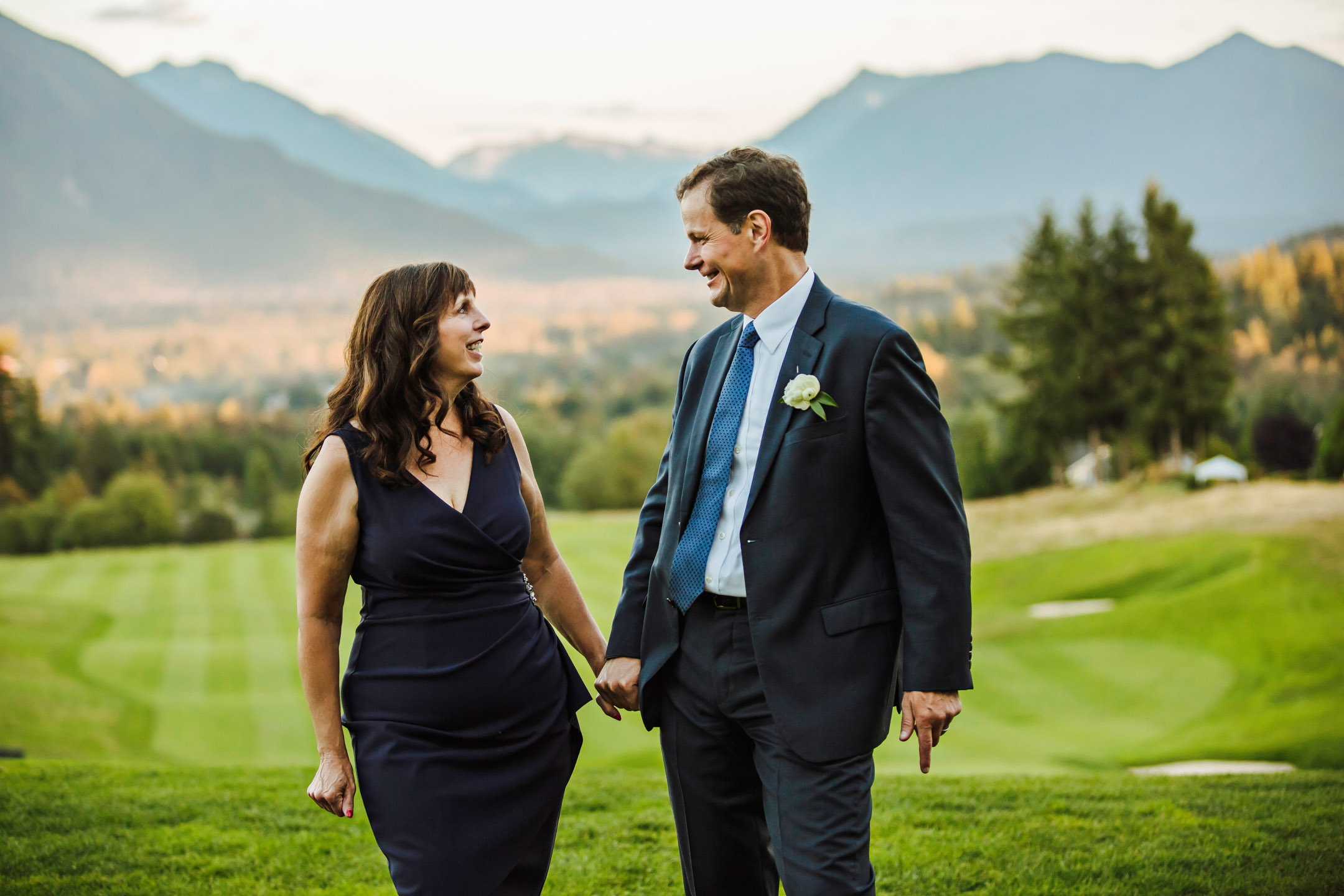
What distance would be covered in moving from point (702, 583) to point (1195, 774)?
5128 millimetres

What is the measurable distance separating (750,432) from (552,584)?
82 cm

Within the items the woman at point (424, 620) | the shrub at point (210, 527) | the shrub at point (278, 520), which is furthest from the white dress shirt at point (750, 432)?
the shrub at point (210, 527)

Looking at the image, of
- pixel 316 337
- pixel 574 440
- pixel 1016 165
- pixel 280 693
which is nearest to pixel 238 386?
pixel 316 337

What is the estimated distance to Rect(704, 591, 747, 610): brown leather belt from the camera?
100 inches

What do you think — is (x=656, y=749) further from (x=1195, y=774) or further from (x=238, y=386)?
(x=238, y=386)

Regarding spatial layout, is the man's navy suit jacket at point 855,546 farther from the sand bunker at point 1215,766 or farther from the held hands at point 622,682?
the sand bunker at point 1215,766

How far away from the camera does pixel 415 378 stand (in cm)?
262

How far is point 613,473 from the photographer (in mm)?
42469

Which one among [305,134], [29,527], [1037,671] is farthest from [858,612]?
[305,134]

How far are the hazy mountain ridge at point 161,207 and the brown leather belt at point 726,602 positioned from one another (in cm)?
6623

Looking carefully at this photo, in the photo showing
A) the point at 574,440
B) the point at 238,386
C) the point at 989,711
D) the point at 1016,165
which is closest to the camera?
the point at 989,711

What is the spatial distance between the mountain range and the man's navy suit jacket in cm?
4357

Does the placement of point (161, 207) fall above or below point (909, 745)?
above

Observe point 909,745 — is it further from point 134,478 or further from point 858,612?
point 134,478
